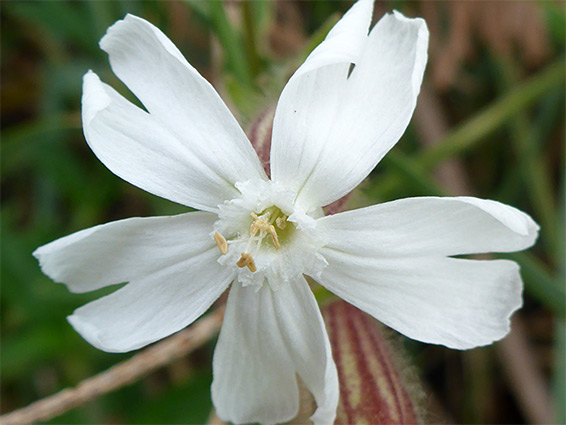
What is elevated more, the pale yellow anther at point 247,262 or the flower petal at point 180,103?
the flower petal at point 180,103

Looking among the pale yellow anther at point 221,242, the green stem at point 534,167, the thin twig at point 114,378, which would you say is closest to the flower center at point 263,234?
the pale yellow anther at point 221,242

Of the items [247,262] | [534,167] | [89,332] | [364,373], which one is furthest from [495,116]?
[89,332]

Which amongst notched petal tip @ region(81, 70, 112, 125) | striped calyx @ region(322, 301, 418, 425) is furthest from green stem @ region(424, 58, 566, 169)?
notched petal tip @ region(81, 70, 112, 125)

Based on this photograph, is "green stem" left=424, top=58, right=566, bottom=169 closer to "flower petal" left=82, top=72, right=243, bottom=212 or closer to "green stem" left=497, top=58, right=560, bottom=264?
"green stem" left=497, top=58, right=560, bottom=264

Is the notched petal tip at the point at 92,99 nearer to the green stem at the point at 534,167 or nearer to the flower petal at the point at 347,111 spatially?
the flower petal at the point at 347,111

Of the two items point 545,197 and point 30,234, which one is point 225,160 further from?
point 545,197

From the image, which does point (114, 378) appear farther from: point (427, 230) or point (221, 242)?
point (427, 230)
